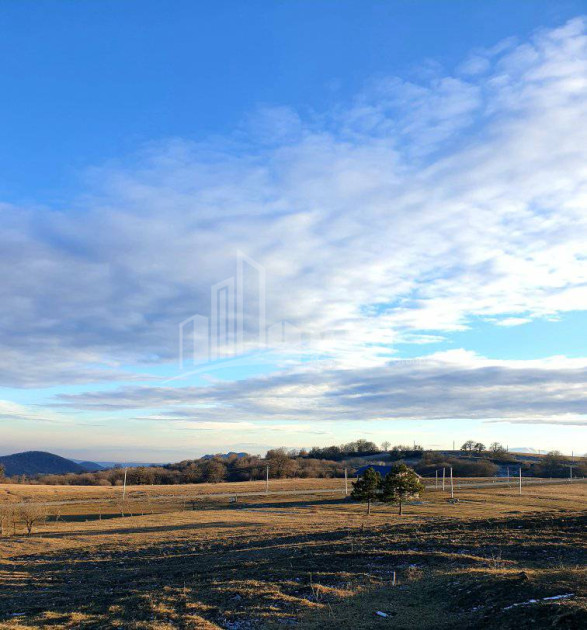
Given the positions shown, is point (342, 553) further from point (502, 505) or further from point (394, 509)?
point (502, 505)

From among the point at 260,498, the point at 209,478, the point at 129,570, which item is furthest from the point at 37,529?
the point at 209,478

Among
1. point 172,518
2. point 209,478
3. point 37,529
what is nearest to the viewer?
point 37,529

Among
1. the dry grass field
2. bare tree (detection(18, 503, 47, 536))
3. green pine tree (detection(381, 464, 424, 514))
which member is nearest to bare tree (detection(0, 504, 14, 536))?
bare tree (detection(18, 503, 47, 536))

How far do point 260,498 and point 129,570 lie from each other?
216 feet

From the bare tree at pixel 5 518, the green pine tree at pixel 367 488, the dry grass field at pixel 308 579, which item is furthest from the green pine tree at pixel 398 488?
the bare tree at pixel 5 518

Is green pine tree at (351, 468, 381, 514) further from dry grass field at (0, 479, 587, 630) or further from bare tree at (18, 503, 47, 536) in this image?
bare tree at (18, 503, 47, 536)

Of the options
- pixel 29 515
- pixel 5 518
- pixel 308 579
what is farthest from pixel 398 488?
pixel 308 579

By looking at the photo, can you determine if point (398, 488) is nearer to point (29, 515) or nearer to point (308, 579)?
point (29, 515)

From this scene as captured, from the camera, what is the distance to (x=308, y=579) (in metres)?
20.5

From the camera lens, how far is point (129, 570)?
1062 inches

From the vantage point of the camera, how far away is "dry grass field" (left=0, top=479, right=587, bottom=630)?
15250mm

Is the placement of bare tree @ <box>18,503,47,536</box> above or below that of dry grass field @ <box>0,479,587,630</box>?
below

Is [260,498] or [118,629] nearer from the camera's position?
[118,629]

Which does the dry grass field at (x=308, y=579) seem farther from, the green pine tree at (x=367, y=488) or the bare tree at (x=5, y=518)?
the green pine tree at (x=367, y=488)
